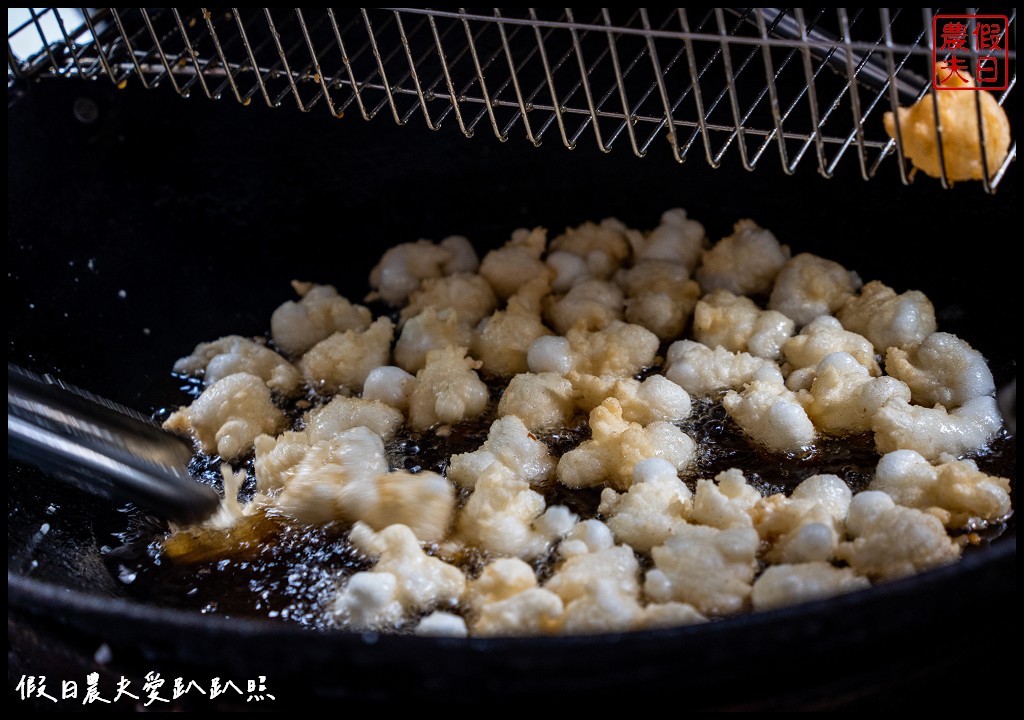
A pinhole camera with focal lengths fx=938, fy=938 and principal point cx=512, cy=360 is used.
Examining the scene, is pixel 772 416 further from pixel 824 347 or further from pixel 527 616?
pixel 527 616

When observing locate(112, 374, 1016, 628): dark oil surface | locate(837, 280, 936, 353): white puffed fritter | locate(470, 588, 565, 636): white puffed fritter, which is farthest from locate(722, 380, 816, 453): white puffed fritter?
locate(470, 588, 565, 636): white puffed fritter

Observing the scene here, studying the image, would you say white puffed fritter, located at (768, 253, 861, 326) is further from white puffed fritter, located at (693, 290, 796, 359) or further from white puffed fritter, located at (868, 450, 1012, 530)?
white puffed fritter, located at (868, 450, 1012, 530)

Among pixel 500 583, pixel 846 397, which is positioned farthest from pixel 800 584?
pixel 846 397

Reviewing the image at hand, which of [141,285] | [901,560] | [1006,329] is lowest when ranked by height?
[901,560]

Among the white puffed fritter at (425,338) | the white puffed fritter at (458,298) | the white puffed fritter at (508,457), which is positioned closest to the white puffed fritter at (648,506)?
the white puffed fritter at (508,457)

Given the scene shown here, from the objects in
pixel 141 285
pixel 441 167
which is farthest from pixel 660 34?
pixel 141 285

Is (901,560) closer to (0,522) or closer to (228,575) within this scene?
(228,575)

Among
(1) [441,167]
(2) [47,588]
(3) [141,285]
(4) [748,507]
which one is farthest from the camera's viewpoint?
(1) [441,167]
